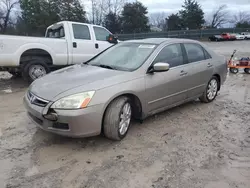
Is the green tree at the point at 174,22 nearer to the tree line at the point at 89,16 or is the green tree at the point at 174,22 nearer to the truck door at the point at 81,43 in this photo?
the tree line at the point at 89,16

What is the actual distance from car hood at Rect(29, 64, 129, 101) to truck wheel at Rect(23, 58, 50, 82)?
327cm

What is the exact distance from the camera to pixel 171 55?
4406mm

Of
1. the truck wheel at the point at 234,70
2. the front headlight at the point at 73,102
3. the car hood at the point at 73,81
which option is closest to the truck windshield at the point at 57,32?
the car hood at the point at 73,81

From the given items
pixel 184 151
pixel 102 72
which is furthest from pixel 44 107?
pixel 184 151

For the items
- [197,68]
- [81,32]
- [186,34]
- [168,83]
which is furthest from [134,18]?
[168,83]

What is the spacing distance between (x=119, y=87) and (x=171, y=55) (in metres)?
1.50

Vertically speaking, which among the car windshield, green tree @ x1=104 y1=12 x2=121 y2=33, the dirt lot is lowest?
the dirt lot

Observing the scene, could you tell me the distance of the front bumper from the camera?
3.05 metres

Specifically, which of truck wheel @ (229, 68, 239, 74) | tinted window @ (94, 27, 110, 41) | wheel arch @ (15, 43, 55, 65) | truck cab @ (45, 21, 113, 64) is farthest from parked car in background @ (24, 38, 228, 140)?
truck wheel @ (229, 68, 239, 74)

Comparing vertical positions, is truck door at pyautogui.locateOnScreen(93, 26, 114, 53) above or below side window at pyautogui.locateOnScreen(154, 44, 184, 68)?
above

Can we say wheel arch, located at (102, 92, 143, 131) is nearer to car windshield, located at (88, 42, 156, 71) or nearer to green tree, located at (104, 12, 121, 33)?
car windshield, located at (88, 42, 156, 71)

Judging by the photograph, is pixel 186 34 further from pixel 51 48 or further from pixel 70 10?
pixel 51 48

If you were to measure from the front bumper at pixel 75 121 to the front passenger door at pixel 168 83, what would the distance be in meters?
1.04

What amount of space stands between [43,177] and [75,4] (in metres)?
41.8
